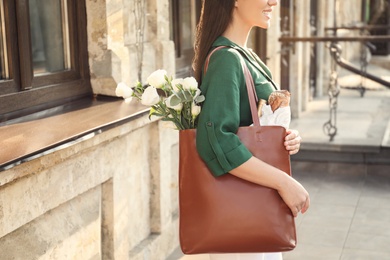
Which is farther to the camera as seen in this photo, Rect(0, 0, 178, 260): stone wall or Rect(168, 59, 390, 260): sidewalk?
Rect(168, 59, 390, 260): sidewalk

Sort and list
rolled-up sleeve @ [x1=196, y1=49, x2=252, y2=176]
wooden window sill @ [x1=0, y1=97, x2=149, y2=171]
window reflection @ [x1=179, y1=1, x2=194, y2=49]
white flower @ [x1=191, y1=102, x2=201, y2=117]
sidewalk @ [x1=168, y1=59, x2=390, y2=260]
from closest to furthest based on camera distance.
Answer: rolled-up sleeve @ [x1=196, y1=49, x2=252, y2=176] < white flower @ [x1=191, y1=102, x2=201, y2=117] < wooden window sill @ [x1=0, y1=97, x2=149, y2=171] < sidewalk @ [x1=168, y1=59, x2=390, y2=260] < window reflection @ [x1=179, y1=1, x2=194, y2=49]

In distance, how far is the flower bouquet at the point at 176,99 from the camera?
249cm

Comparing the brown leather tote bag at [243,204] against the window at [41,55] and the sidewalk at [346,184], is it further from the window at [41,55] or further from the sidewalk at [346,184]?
the sidewalk at [346,184]

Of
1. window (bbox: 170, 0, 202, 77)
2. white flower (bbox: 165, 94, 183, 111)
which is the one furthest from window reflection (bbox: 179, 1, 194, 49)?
white flower (bbox: 165, 94, 183, 111)

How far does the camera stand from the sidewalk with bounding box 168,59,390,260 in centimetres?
507

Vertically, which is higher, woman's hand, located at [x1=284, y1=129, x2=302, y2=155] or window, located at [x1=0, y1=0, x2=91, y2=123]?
window, located at [x1=0, y1=0, x2=91, y2=123]

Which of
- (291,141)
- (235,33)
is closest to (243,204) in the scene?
(291,141)

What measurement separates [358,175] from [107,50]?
144 inches

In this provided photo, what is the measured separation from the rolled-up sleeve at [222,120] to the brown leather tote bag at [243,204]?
0.04 m

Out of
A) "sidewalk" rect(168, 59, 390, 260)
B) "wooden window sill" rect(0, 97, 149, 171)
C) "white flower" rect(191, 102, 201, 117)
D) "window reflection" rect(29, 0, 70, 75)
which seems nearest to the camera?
"white flower" rect(191, 102, 201, 117)

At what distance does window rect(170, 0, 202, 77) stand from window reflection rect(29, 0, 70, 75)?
1558 mm

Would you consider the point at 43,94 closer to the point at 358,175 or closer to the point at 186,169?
the point at 186,169

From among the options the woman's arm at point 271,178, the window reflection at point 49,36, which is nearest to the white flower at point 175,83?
the woman's arm at point 271,178

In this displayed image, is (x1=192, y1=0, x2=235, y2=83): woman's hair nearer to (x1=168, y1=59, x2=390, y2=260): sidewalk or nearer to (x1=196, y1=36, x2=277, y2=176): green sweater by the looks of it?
(x1=196, y1=36, x2=277, y2=176): green sweater
